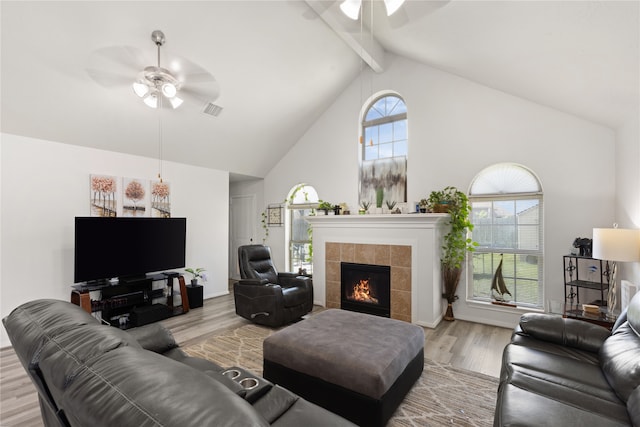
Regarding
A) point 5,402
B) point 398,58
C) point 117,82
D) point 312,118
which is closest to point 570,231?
point 398,58

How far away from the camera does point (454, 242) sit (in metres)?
4.01

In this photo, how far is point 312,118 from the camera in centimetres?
547

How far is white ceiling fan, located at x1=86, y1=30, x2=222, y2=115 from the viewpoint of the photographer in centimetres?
269

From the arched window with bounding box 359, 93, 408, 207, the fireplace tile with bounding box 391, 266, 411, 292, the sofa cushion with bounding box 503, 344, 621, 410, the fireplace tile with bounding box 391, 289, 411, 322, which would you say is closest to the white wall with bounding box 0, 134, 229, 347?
the arched window with bounding box 359, 93, 408, 207

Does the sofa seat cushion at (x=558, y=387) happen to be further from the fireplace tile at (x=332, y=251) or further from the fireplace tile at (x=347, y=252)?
the fireplace tile at (x=332, y=251)

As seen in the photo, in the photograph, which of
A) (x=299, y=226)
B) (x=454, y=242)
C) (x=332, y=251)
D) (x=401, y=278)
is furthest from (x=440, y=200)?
(x=299, y=226)

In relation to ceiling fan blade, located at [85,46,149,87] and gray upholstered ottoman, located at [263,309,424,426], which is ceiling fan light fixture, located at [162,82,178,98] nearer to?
ceiling fan blade, located at [85,46,149,87]

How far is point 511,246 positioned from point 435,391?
2480mm

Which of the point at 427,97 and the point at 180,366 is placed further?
the point at 427,97

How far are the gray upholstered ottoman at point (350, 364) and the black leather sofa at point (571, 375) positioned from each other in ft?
2.15

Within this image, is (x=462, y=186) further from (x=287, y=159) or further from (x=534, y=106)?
(x=287, y=159)

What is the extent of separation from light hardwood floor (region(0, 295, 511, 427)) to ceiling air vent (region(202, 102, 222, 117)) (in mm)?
2969

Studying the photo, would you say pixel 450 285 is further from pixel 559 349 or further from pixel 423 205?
pixel 559 349

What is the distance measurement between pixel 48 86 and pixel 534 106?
18.3 ft
